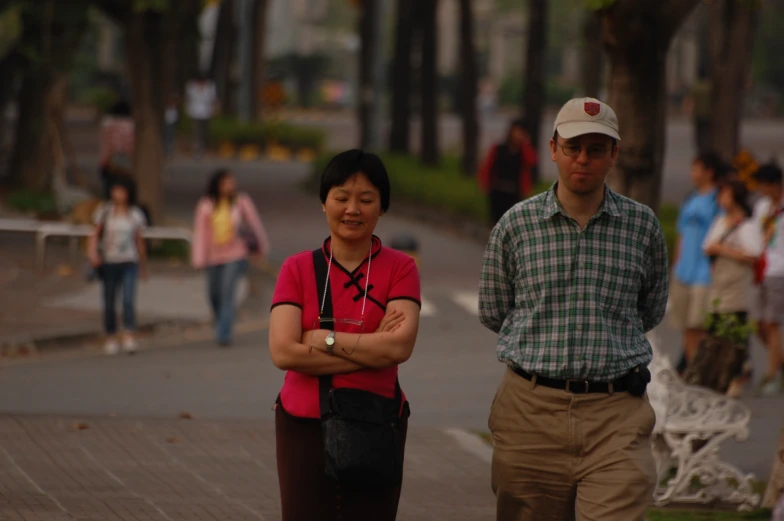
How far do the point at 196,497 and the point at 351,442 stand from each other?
319 cm

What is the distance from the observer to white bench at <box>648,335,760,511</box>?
7629 mm

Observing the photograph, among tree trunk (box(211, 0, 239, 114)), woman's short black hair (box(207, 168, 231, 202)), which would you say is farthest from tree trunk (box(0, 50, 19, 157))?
tree trunk (box(211, 0, 239, 114))

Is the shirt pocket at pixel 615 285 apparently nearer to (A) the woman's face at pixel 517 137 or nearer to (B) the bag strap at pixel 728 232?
(B) the bag strap at pixel 728 232

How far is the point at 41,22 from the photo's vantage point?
20922 mm

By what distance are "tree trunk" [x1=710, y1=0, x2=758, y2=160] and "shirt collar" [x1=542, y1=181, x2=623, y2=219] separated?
16.1 metres

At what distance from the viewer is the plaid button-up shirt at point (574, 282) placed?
486cm

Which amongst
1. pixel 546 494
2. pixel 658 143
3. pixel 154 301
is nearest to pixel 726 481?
pixel 658 143

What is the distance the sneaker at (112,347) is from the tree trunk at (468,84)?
14.9 metres

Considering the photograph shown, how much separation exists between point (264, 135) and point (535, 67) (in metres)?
15.4

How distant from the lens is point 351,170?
15.6 feet

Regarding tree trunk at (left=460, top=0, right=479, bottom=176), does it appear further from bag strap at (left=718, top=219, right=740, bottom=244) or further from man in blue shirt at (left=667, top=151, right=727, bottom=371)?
bag strap at (left=718, top=219, right=740, bottom=244)

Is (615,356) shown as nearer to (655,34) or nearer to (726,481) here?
(726,481)

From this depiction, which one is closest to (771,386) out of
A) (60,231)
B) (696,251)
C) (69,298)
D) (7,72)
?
(696,251)

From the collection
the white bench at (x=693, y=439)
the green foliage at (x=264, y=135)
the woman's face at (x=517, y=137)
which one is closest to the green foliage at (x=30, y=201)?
the woman's face at (x=517, y=137)
